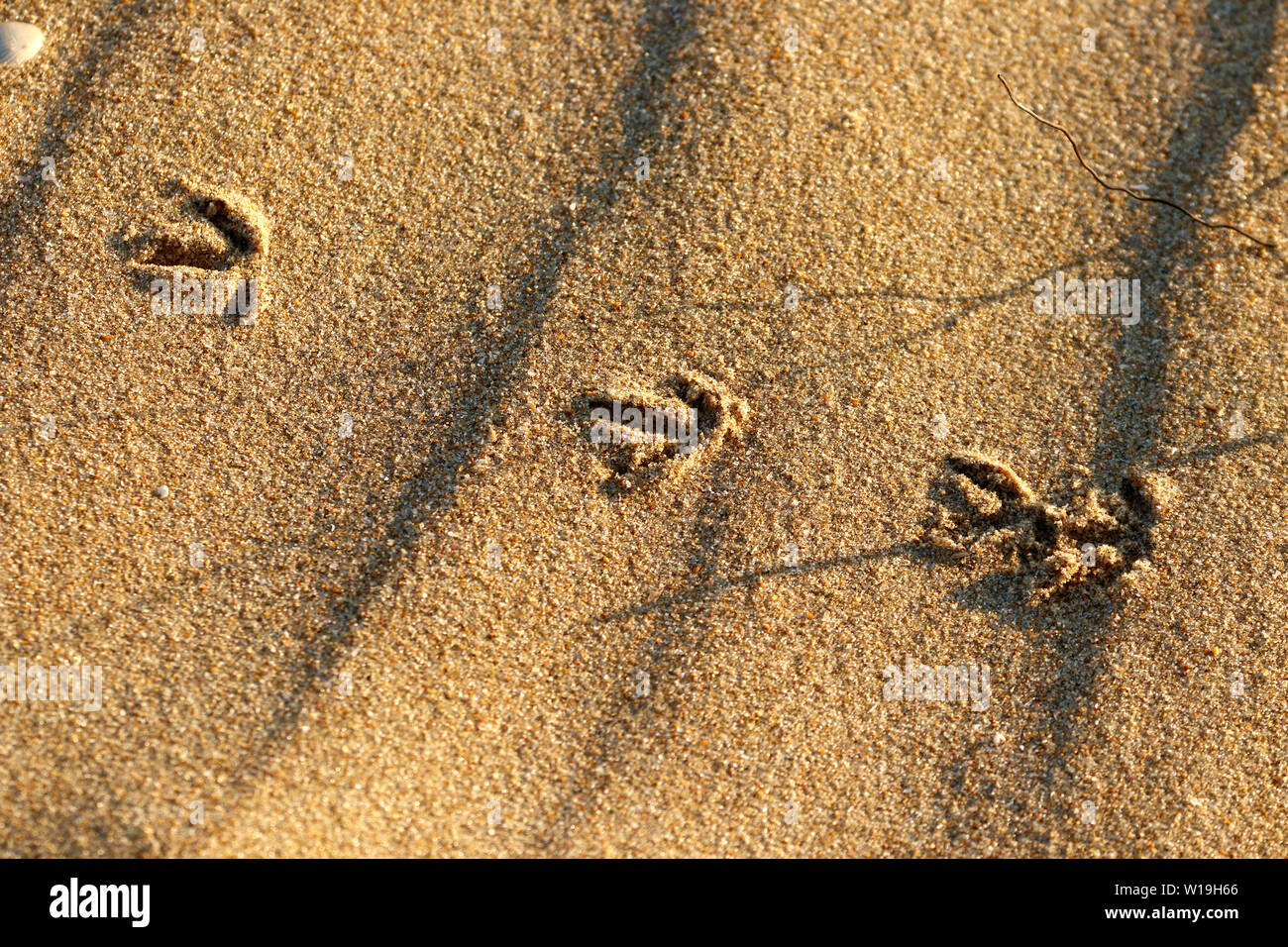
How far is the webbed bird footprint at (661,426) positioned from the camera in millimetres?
2633

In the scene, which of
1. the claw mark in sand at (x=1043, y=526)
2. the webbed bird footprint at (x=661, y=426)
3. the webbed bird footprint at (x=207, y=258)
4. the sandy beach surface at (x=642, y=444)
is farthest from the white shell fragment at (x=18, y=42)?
the claw mark in sand at (x=1043, y=526)

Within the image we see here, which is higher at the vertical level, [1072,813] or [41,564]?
[41,564]

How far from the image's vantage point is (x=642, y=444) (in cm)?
264

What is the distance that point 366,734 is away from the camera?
230cm

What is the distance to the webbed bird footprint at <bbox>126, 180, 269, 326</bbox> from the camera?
2703 millimetres

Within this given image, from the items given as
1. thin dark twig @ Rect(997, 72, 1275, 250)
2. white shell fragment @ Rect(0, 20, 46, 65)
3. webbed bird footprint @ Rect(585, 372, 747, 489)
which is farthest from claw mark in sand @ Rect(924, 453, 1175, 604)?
white shell fragment @ Rect(0, 20, 46, 65)

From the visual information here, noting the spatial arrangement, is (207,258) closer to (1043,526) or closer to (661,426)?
(661,426)

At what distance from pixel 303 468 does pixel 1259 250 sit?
9.14 ft

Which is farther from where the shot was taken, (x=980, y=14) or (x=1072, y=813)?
(x=980, y=14)

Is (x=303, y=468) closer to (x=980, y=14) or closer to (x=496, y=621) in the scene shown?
(x=496, y=621)

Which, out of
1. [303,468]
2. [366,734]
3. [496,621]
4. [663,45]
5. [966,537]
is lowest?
[366,734]

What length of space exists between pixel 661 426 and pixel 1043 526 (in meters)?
1.03

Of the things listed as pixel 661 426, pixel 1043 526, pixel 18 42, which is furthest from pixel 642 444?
pixel 18 42

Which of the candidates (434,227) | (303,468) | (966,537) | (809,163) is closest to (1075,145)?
(809,163)
